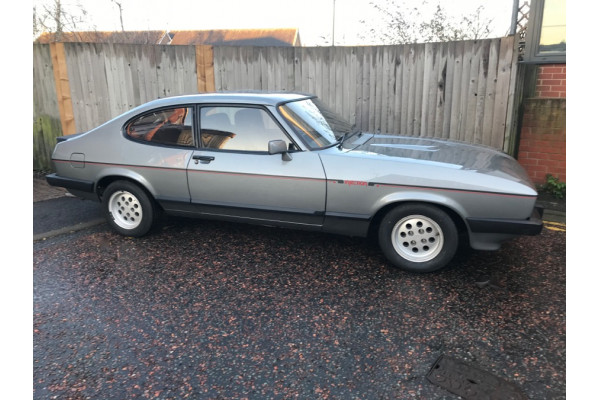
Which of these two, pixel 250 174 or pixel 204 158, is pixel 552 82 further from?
pixel 204 158

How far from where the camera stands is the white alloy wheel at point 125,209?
4.95 meters

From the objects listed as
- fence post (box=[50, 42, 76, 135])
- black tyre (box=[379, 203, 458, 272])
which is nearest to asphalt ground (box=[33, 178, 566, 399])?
black tyre (box=[379, 203, 458, 272])

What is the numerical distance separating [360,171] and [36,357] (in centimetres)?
290

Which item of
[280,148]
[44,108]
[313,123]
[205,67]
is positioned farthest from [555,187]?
[44,108]

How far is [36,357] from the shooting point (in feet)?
9.61

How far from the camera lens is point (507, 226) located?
144 inches

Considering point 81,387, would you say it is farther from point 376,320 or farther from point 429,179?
point 429,179

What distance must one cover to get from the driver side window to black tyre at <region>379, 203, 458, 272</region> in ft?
4.24

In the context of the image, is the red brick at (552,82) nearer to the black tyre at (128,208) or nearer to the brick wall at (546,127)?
the brick wall at (546,127)

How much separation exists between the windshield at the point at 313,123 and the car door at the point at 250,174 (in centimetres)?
16

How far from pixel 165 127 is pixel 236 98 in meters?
0.87

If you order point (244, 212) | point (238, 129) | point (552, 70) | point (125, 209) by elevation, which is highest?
point (552, 70)

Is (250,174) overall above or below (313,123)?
below

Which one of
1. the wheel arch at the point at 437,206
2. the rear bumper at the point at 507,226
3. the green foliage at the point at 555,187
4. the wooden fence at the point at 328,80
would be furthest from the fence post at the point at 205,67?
the green foliage at the point at 555,187
